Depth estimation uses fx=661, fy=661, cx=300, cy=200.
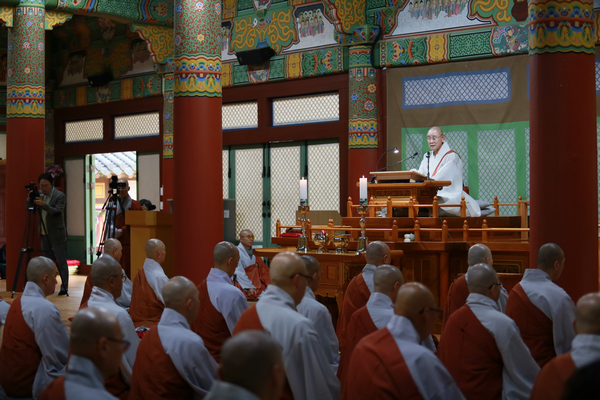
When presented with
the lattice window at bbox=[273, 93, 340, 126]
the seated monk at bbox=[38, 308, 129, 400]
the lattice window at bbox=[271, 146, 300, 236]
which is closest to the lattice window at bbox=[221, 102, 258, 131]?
the lattice window at bbox=[273, 93, 340, 126]

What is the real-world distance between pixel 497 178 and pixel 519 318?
A: 545cm

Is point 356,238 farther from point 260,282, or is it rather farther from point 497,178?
point 497,178

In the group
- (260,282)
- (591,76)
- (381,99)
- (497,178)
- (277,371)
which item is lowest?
(260,282)

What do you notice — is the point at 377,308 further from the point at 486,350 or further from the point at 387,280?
the point at 486,350

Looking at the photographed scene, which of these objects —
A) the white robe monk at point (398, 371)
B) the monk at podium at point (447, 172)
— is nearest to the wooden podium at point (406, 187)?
the monk at podium at point (447, 172)

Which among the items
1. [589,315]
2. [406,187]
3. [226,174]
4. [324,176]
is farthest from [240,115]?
[589,315]

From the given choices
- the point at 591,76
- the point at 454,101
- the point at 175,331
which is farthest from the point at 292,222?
the point at 175,331

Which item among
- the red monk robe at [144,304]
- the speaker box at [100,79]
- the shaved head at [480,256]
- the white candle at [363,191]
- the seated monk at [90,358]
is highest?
the speaker box at [100,79]

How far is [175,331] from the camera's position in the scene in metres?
2.93

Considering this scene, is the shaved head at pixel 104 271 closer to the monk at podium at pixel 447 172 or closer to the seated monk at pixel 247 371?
the seated monk at pixel 247 371

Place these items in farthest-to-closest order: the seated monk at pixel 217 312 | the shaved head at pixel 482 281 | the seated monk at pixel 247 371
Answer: the seated monk at pixel 217 312
the shaved head at pixel 482 281
the seated monk at pixel 247 371

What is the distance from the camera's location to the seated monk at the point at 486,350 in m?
3.00

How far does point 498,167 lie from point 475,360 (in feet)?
20.1

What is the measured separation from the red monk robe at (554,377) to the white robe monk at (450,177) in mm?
5146
